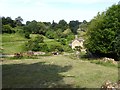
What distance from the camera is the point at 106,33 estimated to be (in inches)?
1373

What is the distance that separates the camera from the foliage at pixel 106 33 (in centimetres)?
3448

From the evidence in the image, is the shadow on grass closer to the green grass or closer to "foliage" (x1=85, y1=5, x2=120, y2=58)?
"foliage" (x1=85, y1=5, x2=120, y2=58)

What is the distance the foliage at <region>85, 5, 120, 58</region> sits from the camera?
113 ft

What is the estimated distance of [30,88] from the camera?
16234 mm

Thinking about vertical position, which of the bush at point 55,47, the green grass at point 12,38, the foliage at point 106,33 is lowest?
the bush at point 55,47

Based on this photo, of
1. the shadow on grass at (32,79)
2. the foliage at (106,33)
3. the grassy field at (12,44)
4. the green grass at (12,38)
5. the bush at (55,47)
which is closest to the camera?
the shadow on grass at (32,79)

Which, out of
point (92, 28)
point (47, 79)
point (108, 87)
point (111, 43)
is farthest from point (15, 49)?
point (108, 87)

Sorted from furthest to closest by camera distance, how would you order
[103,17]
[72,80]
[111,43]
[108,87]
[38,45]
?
1. [38,45]
2. [103,17]
3. [111,43]
4. [72,80]
5. [108,87]

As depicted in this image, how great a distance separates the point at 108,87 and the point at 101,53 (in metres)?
21.1

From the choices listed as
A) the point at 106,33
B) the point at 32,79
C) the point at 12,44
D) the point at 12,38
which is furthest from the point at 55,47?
the point at 32,79

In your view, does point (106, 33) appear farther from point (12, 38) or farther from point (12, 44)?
point (12, 38)

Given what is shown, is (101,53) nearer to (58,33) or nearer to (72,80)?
(72,80)

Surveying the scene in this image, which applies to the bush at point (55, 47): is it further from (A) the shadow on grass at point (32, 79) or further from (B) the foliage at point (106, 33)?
(A) the shadow on grass at point (32, 79)

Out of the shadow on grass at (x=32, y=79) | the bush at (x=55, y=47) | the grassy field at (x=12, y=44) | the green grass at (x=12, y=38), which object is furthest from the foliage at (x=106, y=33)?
the green grass at (x=12, y=38)
